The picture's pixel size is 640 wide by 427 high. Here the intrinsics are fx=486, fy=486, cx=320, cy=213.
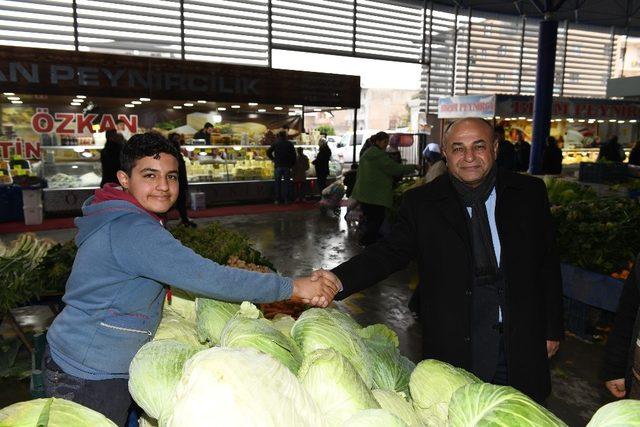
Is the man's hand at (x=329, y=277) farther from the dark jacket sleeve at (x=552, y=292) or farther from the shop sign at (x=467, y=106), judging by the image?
the shop sign at (x=467, y=106)

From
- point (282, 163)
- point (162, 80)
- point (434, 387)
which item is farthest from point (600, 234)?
point (162, 80)

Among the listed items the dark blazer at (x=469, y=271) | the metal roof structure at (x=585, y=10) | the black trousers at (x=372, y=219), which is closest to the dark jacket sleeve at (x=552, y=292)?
the dark blazer at (x=469, y=271)

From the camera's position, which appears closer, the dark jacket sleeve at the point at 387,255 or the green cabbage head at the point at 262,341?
the green cabbage head at the point at 262,341

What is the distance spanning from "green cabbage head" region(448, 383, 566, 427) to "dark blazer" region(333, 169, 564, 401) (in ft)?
3.79

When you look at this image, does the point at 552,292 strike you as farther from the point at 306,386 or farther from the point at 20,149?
the point at 20,149

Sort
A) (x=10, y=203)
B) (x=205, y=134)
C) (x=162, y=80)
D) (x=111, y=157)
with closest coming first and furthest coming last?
(x=111, y=157), (x=10, y=203), (x=162, y=80), (x=205, y=134)

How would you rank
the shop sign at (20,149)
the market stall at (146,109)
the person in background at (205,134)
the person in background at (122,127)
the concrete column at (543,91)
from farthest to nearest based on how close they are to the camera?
the concrete column at (543,91) < the person in background at (205,134) < the person in background at (122,127) < the shop sign at (20,149) < the market stall at (146,109)

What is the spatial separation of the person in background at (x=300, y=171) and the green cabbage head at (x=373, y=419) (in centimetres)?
1252

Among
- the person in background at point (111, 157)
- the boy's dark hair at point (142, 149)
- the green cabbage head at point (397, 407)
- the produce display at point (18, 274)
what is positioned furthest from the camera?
the person in background at point (111, 157)

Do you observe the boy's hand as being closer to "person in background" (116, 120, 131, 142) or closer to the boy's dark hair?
the boy's dark hair

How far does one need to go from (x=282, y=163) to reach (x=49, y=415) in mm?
12244

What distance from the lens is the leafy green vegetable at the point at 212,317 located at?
1895 mm

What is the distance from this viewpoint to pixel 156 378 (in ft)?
4.42

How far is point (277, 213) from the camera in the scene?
12.6 metres
